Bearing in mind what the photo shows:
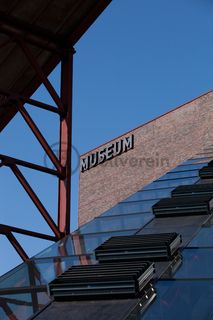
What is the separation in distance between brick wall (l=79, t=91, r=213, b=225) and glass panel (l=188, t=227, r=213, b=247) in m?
23.8

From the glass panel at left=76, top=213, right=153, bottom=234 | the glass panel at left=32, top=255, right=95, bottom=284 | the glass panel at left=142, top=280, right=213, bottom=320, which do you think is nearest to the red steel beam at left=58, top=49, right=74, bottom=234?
the glass panel at left=76, top=213, right=153, bottom=234

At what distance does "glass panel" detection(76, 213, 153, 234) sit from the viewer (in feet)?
37.7

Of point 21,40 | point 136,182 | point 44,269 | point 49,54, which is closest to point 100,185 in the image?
point 136,182

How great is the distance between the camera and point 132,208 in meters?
Result: 13.4

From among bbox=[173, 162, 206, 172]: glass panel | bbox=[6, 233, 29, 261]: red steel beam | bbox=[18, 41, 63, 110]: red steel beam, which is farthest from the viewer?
bbox=[18, 41, 63, 110]: red steel beam

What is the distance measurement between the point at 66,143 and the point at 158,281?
40.6 ft

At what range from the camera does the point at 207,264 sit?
7.83 metres

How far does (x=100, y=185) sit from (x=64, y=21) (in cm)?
1875

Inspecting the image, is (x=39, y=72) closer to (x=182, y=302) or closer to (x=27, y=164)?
(x=27, y=164)

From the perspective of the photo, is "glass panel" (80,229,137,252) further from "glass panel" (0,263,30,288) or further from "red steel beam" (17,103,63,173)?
"red steel beam" (17,103,63,173)

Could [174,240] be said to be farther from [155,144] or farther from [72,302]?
[155,144]

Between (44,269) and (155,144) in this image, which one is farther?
(155,144)

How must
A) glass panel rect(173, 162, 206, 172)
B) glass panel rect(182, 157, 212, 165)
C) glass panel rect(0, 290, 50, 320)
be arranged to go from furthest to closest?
glass panel rect(182, 157, 212, 165), glass panel rect(173, 162, 206, 172), glass panel rect(0, 290, 50, 320)

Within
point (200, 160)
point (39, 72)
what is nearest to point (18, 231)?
point (39, 72)
